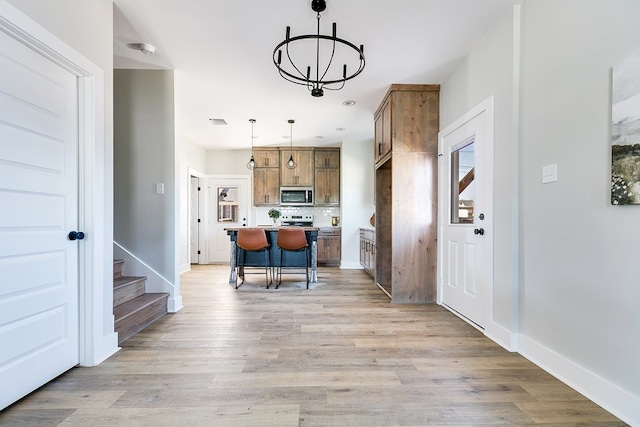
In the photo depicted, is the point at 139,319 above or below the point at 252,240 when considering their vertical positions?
below

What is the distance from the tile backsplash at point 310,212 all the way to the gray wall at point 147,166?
3.65 meters

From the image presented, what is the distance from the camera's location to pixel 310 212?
6.86 m

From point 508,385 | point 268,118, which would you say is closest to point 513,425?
point 508,385

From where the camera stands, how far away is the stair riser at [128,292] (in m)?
2.74

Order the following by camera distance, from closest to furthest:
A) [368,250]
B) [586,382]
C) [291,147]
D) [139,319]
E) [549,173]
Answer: [586,382]
[549,173]
[139,319]
[368,250]
[291,147]

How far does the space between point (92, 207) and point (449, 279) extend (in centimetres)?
339

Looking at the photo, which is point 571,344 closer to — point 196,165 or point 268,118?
point 268,118

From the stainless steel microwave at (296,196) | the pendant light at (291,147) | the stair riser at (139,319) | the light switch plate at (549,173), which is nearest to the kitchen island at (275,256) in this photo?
the pendant light at (291,147)

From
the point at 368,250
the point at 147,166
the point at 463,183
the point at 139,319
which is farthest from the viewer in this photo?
the point at 368,250

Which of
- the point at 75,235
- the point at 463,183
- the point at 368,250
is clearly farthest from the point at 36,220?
the point at 368,250

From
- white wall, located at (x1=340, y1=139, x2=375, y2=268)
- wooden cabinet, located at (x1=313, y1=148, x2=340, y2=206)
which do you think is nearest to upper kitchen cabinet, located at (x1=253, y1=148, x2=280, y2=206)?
wooden cabinet, located at (x1=313, y1=148, x2=340, y2=206)

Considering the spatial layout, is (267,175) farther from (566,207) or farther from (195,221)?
(566,207)

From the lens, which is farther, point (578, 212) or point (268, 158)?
point (268, 158)

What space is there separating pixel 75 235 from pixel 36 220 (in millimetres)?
248
